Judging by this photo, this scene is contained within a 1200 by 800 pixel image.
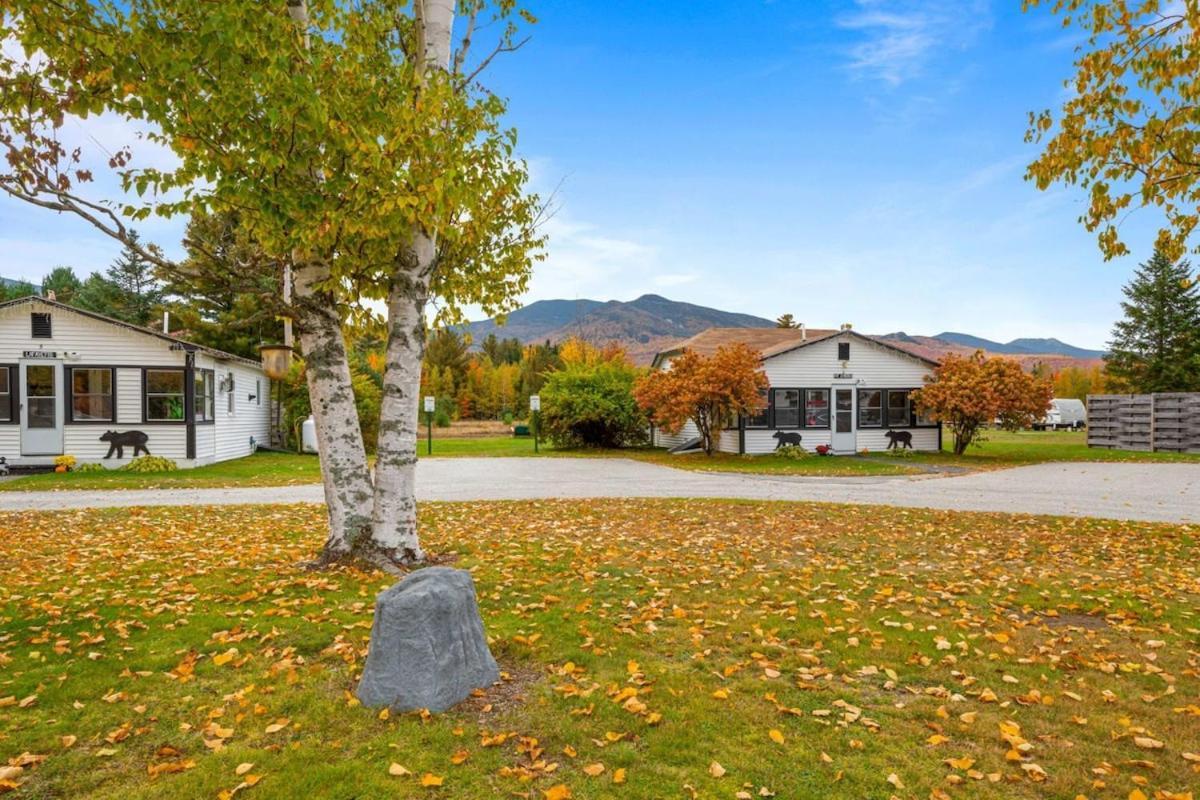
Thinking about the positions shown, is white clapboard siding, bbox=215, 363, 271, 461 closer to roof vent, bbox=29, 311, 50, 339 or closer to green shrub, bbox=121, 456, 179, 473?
green shrub, bbox=121, 456, 179, 473

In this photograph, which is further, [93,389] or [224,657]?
[93,389]

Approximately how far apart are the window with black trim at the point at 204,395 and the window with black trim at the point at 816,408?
20.1 meters

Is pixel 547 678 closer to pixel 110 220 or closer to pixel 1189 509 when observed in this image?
pixel 110 220

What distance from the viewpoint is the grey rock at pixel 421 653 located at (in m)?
3.72

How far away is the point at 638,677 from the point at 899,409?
79.4 ft

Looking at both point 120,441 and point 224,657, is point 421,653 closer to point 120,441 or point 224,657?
point 224,657

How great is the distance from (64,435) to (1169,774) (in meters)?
23.3

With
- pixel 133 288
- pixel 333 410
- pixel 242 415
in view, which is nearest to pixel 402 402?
pixel 333 410

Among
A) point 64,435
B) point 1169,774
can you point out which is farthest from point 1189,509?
point 64,435

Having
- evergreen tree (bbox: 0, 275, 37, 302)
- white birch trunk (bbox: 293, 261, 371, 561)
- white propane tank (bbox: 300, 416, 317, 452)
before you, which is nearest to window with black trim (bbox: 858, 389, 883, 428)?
white propane tank (bbox: 300, 416, 317, 452)

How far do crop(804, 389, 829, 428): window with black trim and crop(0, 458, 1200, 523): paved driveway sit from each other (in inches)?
275

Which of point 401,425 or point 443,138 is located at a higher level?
point 443,138

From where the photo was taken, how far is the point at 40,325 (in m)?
18.3

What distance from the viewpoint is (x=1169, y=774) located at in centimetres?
307
